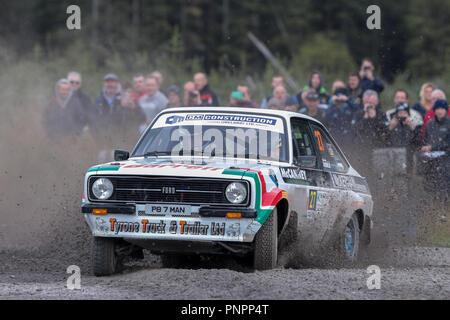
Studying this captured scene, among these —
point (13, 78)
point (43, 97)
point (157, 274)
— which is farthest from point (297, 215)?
point (13, 78)

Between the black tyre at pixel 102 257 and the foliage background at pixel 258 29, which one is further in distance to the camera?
the foliage background at pixel 258 29

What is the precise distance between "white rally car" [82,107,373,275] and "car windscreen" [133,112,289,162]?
10 mm

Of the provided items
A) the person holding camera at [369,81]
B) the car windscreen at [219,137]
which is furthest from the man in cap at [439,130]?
the car windscreen at [219,137]

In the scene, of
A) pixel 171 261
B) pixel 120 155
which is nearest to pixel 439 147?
pixel 171 261

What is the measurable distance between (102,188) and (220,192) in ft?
3.81

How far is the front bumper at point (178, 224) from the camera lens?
7.66m

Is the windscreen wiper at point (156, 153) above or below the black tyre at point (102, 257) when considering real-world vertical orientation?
above

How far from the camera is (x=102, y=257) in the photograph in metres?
8.09

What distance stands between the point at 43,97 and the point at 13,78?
2482 mm

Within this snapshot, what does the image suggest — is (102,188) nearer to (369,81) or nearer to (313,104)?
→ (313,104)

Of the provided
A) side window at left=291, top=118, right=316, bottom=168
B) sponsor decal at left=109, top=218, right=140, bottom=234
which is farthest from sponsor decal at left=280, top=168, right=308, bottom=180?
sponsor decal at left=109, top=218, right=140, bottom=234

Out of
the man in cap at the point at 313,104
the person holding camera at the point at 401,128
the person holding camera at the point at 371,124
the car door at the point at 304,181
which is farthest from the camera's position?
the man in cap at the point at 313,104

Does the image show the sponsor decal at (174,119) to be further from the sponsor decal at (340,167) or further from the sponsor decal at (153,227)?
the sponsor decal at (340,167)

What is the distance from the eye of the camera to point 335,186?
31.6 ft
